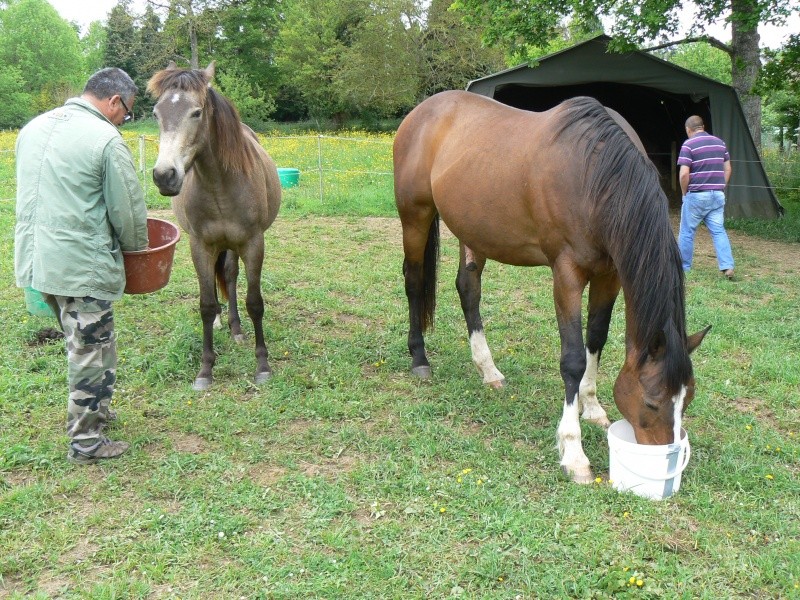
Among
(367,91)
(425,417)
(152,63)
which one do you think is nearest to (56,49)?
(152,63)

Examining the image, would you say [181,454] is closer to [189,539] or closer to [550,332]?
[189,539]

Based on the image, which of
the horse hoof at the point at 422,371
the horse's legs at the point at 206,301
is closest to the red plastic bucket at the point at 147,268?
the horse's legs at the point at 206,301

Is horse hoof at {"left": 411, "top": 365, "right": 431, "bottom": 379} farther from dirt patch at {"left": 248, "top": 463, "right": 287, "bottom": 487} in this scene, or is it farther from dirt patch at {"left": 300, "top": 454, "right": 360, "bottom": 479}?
dirt patch at {"left": 248, "top": 463, "right": 287, "bottom": 487}

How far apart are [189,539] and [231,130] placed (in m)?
2.55

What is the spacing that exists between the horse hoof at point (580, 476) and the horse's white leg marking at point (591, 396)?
62cm

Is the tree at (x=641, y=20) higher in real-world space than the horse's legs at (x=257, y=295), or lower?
higher

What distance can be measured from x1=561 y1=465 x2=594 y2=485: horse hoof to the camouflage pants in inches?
96.2

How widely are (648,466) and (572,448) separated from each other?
44 centimetres

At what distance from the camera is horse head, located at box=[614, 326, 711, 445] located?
269 centimetres

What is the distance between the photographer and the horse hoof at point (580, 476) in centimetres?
299

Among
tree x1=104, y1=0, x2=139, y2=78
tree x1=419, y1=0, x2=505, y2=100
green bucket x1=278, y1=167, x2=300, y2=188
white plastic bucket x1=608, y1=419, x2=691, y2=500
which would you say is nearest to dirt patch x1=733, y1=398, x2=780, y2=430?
white plastic bucket x1=608, y1=419, x2=691, y2=500

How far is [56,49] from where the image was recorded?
156 ft

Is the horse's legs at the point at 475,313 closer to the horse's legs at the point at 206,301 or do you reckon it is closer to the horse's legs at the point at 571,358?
the horse's legs at the point at 571,358

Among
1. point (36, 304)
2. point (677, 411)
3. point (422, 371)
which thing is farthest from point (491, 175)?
point (36, 304)
